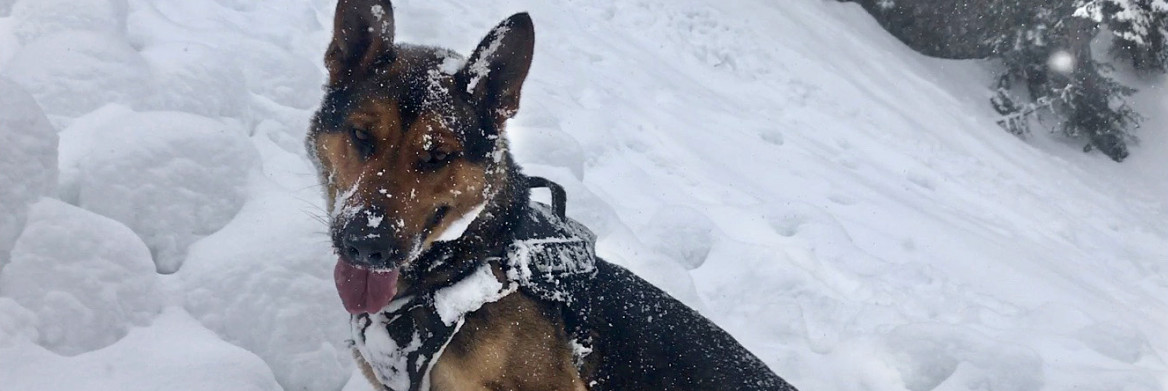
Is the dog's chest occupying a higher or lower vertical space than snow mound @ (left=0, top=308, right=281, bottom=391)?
higher

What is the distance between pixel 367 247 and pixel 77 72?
2.53 m

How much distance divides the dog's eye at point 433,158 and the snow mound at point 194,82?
86.3 inches

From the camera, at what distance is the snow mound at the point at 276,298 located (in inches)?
134

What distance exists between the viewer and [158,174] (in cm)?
370

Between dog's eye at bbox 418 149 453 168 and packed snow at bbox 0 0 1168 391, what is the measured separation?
3.93ft

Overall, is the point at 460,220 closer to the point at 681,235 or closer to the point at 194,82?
the point at 194,82

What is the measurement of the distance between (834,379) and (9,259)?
4033mm

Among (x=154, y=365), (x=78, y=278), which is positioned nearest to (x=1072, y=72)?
(x=154, y=365)

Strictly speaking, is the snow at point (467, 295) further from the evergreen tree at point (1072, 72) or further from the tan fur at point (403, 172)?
the evergreen tree at point (1072, 72)

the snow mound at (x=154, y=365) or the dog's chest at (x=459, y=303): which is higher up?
the dog's chest at (x=459, y=303)

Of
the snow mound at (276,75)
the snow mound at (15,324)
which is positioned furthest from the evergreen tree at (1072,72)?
the snow mound at (15,324)

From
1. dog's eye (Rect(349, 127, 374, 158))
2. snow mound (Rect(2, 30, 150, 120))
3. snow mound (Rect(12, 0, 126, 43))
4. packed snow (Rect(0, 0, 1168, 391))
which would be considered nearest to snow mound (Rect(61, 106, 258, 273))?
packed snow (Rect(0, 0, 1168, 391))

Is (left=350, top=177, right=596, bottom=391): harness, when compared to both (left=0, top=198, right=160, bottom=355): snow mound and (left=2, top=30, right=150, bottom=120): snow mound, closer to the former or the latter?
(left=0, top=198, right=160, bottom=355): snow mound

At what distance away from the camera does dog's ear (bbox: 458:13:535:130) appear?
9.25 ft
